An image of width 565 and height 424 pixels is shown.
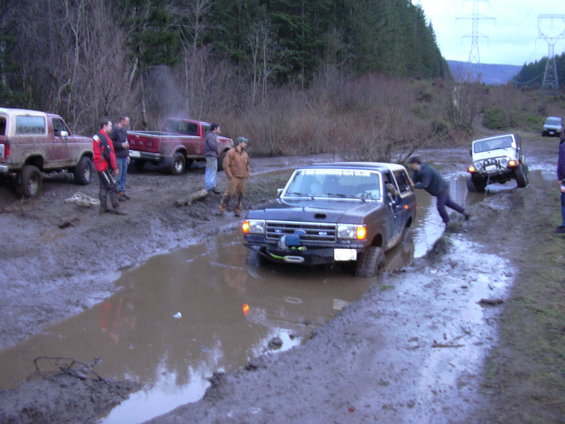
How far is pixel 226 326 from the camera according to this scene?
21.2 ft

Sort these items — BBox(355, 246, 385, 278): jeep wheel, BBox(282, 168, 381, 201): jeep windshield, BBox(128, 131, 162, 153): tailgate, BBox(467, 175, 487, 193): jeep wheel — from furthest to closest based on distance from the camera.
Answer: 1. BBox(467, 175, 487, 193): jeep wheel
2. BBox(128, 131, 162, 153): tailgate
3. BBox(282, 168, 381, 201): jeep windshield
4. BBox(355, 246, 385, 278): jeep wheel

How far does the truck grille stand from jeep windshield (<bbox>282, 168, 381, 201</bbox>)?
3.60 ft

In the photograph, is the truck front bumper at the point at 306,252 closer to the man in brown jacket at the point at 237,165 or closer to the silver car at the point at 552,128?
the man in brown jacket at the point at 237,165

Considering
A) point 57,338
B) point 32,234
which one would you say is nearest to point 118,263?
point 32,234

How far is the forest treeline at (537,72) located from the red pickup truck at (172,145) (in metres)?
117

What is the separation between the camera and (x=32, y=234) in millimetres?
9297

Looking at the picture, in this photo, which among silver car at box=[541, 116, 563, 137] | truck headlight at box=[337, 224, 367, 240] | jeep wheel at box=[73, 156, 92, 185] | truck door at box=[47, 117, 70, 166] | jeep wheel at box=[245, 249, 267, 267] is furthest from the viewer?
silver car at box=[541, 116, 563, 137]

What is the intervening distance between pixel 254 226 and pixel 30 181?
6033mm

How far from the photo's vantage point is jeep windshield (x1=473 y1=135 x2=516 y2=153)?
1816 cm

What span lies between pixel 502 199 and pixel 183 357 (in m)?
13.3

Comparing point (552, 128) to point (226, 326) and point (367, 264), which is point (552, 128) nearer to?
point (367, 264)

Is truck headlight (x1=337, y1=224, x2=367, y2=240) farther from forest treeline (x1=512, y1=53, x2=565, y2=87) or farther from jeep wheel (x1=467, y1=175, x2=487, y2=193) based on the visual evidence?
forest treeline (x1=512, y1=53, x2=565, y2=87)

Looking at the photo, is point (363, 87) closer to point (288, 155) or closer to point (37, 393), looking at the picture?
point (288, 155)

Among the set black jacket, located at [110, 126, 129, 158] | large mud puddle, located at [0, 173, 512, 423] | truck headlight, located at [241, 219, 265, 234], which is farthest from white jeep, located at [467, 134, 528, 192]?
truck headlight, located at [241, 219, 265, 234]
